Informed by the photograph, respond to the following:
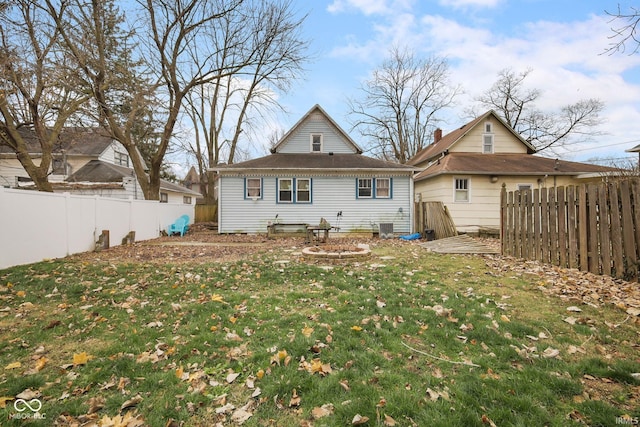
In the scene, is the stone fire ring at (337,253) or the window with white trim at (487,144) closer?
the stone fire ring at (337,253)

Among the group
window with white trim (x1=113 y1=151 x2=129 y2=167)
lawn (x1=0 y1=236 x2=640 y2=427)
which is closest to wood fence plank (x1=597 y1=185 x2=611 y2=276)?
lawn (x1=0 y1=236 x2=640 y2=427)

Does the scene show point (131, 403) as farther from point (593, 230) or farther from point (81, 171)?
point (81, 171)

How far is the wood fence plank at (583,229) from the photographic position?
19.3 feet

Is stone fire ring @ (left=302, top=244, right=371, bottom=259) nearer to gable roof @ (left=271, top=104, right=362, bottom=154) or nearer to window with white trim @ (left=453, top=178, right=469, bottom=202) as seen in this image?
window with white trim @ (left=453, top=178, right=469, bottom=202)

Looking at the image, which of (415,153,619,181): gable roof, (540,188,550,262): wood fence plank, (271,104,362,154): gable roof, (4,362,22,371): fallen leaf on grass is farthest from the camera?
(271,104,362,154): gable roof

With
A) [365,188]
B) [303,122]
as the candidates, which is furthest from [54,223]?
[303,122]

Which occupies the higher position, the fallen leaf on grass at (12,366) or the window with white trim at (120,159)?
the window with white trim at (120,159)

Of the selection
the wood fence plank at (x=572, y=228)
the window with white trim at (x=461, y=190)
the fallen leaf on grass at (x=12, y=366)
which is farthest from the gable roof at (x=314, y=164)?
the fallen leaf on grass at (x=12, y=366)

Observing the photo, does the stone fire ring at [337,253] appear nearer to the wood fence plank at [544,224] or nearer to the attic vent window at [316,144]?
the wood fence plank at [544,224]

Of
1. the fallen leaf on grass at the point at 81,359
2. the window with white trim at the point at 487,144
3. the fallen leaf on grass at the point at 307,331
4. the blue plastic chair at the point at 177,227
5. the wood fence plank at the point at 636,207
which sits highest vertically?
the window with white trim at the point at 487,144

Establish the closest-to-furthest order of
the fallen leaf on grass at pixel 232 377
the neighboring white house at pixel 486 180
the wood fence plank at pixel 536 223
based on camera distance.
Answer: the fallen leaf on grass at pixel 232 377 → the wood fence plank at pixel 536 223 → the neighboring white house at pixel 486 180

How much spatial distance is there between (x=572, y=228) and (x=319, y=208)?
411 inches

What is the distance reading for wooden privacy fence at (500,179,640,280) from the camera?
17.2 ft

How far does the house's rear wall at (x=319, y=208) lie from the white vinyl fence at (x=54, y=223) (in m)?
4.48
